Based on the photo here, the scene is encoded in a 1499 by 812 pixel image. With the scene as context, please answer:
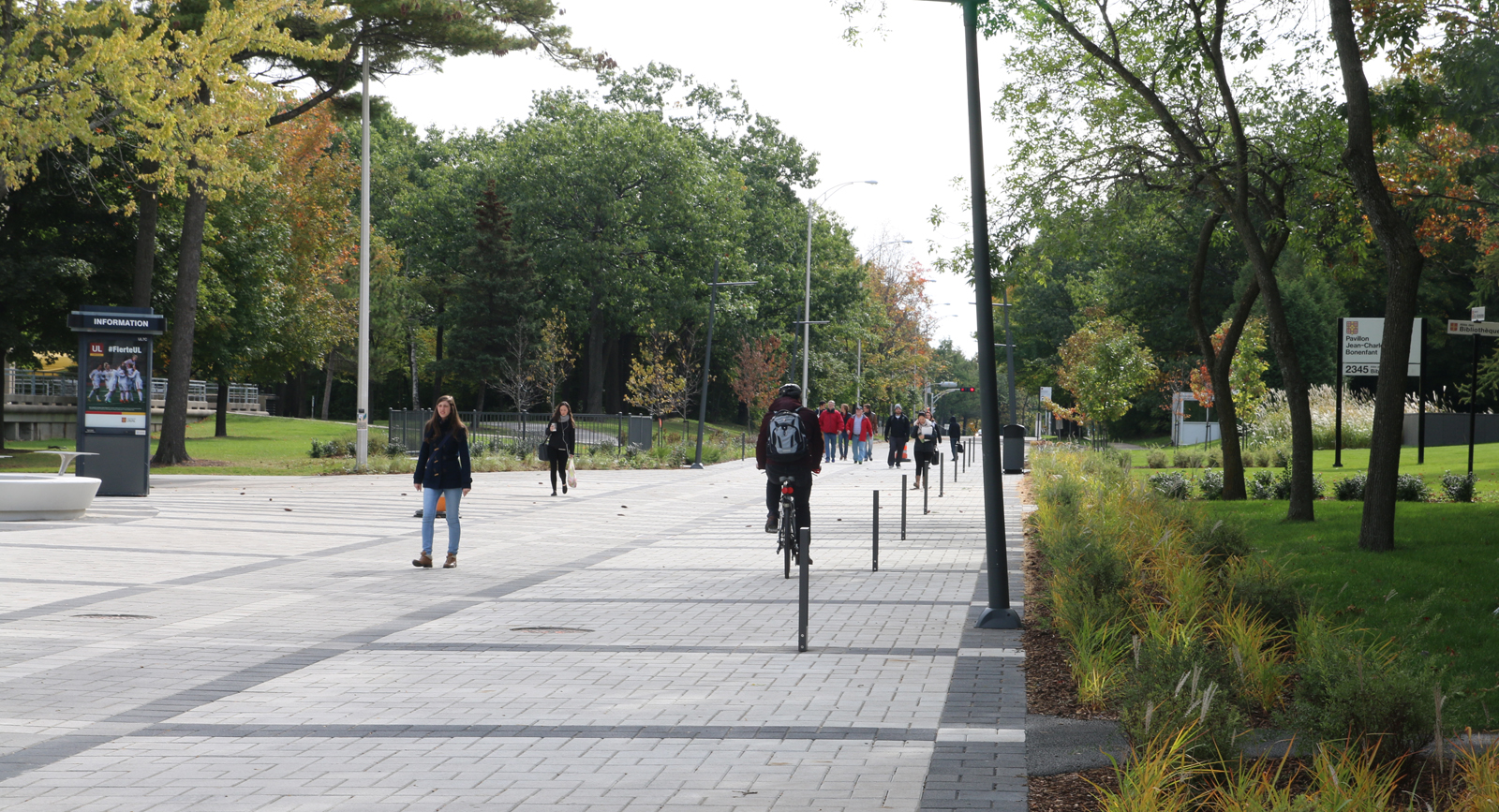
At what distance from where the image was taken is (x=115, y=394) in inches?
817

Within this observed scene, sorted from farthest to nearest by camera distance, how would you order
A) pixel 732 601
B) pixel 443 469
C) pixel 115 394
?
1. pixel 115 394
2. pixel 443 469
3. pixel 732 601

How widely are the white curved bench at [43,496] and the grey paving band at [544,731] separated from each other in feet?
41.2

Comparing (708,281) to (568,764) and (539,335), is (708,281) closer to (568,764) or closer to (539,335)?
(539,335)

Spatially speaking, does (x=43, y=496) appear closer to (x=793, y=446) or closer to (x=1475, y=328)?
(x=793, y=446)

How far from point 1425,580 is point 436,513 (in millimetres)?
9006

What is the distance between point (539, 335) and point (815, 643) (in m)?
51.5

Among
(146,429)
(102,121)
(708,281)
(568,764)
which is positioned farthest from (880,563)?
(708,281)

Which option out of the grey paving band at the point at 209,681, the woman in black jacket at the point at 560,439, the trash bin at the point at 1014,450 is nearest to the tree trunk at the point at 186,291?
the woman in black jacket at the point at 560,439

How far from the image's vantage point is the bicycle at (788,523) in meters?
12.3

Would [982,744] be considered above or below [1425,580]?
below

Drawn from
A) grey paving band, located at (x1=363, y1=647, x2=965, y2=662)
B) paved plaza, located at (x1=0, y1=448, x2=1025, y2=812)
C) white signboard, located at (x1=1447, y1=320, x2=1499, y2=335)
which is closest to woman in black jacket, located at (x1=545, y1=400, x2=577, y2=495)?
paved plaza, located at (x1=0, y1=448, x2=1025, y2=812)

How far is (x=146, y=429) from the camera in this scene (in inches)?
826

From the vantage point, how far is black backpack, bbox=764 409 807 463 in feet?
41.7

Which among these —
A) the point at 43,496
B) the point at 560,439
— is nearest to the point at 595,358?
the point at 560,439
